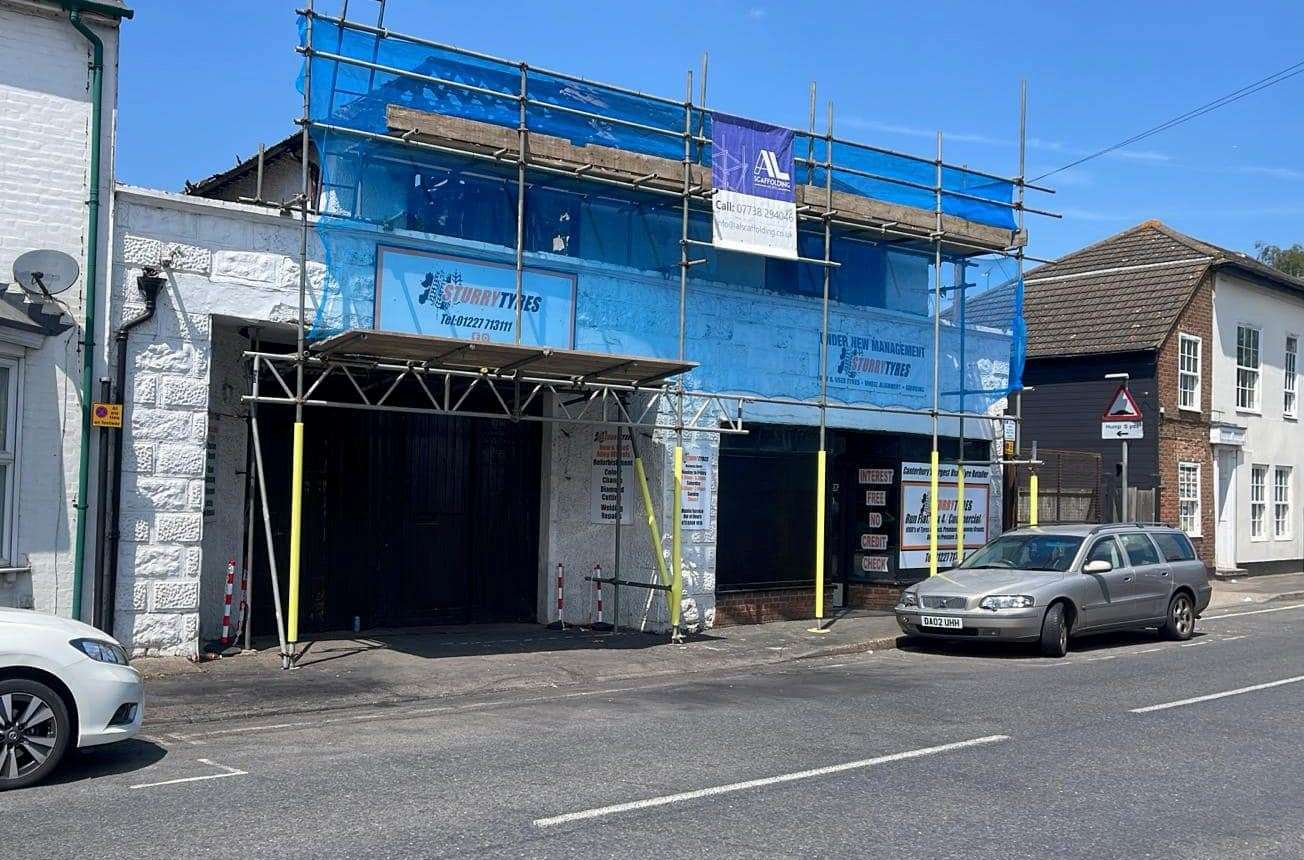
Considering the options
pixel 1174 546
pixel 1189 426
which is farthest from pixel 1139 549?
pixel 1189 426

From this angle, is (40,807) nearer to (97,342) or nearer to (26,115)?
(97,342)

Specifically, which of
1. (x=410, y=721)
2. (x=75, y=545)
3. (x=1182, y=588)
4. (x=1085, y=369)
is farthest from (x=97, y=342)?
(x=1085, y=369)

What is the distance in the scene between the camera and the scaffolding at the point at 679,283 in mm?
12445

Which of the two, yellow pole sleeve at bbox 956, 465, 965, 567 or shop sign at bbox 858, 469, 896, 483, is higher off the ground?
shop sign at bbox 858, 469, 896, 483

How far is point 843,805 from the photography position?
6.90m

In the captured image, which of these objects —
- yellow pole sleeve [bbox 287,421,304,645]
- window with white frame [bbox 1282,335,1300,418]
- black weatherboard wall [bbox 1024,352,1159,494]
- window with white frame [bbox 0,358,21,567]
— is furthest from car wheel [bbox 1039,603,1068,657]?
window with white frame [bbox 1282,335,1300,418]

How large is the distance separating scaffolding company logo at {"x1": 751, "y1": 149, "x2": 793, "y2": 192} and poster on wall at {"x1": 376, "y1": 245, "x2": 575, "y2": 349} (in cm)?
289

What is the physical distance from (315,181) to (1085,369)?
16.8m

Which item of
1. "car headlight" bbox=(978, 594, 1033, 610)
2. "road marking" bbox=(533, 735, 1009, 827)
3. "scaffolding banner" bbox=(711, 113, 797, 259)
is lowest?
"road marking" bbox=(533, 735, 1009, 827)

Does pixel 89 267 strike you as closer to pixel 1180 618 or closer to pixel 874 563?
pixel 874 563

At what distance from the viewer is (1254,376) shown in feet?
87.2

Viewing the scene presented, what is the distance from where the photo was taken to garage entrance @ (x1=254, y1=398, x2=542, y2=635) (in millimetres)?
14508

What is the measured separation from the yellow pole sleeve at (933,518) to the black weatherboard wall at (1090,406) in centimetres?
617

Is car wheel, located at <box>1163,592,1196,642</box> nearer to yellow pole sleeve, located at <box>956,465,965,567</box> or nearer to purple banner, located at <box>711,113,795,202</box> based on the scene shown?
yellow pole sleeve, located at <box>956,465,965,567</box>
